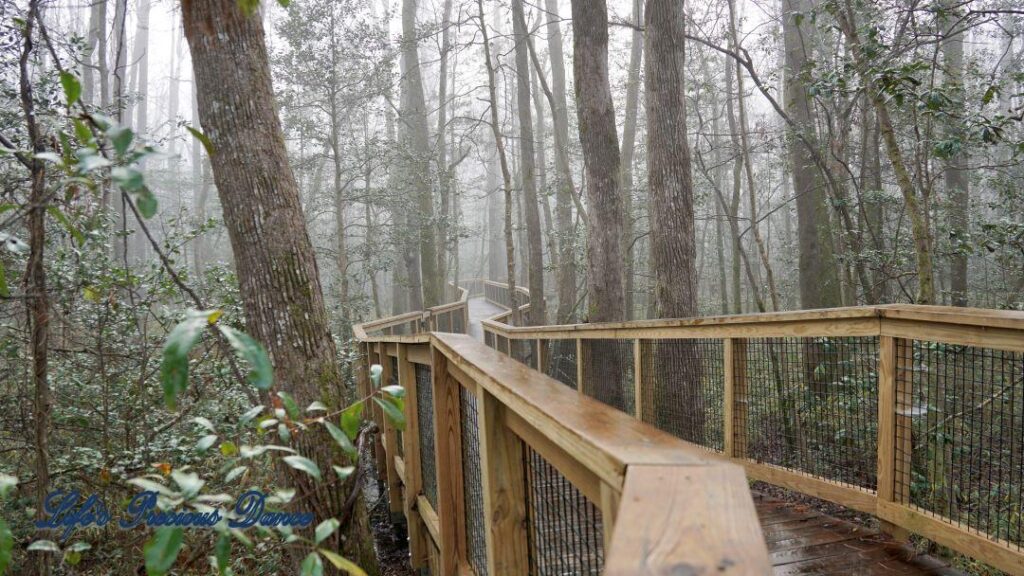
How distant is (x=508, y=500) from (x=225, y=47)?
325 centimetres

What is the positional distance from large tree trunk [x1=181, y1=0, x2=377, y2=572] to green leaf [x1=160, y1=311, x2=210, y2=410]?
96.5 inches

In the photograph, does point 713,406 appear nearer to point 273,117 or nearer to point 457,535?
point 457,535

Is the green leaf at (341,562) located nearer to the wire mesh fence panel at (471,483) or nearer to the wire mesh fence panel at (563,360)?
the wire mesh fence panel at (471,483)

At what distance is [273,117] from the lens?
12.6ft

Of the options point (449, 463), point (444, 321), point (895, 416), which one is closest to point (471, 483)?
point (449, 463)

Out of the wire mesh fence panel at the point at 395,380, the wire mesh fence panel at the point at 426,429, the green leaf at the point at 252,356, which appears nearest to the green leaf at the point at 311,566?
the green leaf at the point at 252,356

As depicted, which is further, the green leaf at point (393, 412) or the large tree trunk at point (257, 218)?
the large tree trunk at point (257, 218)

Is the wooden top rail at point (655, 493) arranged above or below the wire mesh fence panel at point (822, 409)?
above

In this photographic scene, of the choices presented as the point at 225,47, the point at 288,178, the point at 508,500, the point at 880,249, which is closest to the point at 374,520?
the point at 288,178

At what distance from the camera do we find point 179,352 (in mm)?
1261

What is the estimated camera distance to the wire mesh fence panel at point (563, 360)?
8977 mm

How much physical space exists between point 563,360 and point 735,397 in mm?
5169

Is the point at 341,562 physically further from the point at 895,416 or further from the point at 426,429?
the point at 895,416

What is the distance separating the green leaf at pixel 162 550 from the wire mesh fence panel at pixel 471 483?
4.12ft
